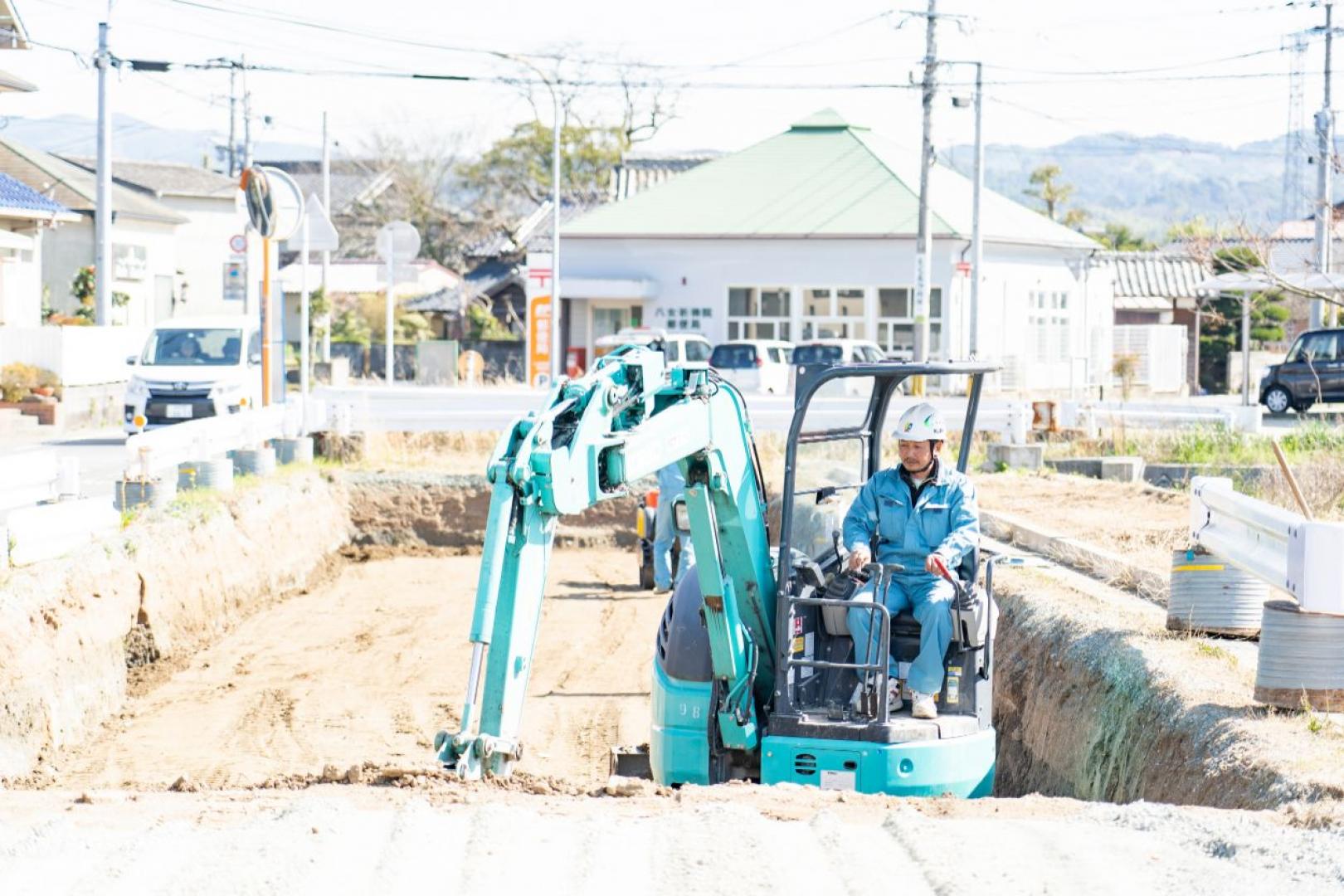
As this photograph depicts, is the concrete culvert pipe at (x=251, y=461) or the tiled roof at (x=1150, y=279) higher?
the tiled roof at (x=1150, y=279)

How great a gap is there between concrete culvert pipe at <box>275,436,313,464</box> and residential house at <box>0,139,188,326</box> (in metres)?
22.2

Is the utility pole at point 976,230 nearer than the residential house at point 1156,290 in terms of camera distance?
Yes

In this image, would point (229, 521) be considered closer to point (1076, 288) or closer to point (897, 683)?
point (897, 683)

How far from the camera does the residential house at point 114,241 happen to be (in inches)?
1650

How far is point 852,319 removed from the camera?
44.0m

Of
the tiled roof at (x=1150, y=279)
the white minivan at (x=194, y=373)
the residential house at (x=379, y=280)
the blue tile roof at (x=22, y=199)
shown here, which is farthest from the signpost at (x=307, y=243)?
the tiled roof at (x=1150, y=279)

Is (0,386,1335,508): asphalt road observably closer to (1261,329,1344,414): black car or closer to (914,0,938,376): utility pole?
(1261,329,1344,414): black car

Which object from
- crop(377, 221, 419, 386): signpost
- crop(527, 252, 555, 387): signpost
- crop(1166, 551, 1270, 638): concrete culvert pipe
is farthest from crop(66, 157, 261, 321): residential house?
crop(1166, 551, 1270, 638): concrete culvert pipe

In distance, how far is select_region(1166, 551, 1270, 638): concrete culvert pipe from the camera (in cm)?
1041

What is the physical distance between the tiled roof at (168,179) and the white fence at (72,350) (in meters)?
20.0

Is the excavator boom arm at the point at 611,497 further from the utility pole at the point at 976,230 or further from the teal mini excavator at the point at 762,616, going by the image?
the utility pole at the point at 976,230

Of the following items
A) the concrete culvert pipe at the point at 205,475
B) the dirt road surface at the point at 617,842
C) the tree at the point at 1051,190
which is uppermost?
the tree at the point at 1051,190

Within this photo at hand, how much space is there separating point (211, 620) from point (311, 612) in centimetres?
161

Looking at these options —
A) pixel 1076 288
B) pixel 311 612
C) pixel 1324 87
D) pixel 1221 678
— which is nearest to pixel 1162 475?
pixel 311 612
